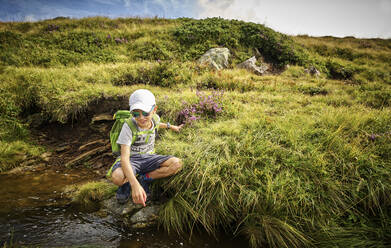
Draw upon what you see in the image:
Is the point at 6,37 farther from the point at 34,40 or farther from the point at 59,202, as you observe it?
the point at 59,202

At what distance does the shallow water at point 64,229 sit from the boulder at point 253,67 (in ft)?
31.3

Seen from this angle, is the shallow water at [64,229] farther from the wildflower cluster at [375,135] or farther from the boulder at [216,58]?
the boulder at [216,58]

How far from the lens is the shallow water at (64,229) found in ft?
9.48

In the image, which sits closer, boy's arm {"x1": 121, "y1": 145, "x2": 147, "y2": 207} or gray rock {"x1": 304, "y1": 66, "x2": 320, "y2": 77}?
boy's arm {"x1": 121, "y1": 145, "x2": 147, "y2": 207}

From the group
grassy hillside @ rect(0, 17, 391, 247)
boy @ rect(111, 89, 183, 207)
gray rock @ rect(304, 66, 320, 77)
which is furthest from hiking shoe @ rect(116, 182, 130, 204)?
gray rock @ rect(304, 66, 320, 77)

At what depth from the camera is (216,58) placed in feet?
35.6

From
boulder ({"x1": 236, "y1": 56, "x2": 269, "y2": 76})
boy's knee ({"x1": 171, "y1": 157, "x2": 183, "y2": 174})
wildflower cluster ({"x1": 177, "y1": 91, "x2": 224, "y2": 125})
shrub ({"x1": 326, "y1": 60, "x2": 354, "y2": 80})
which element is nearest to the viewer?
boy's knee ({"x1": 171, "y1": 157, "x2": 183, "y2": 174})

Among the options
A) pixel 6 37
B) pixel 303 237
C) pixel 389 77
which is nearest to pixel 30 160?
pixel 303 237

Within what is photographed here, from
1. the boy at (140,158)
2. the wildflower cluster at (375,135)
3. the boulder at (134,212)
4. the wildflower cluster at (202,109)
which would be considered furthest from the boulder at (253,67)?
the boulder at (134,212)

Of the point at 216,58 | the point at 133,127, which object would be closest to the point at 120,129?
the point at 133,127

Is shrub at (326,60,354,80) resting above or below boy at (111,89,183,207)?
above

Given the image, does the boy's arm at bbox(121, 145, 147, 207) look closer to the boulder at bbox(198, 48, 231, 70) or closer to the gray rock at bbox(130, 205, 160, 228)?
the gray rock at bbox(130, 205, 160, 228)

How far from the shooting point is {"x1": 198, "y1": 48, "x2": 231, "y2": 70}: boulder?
10445mm

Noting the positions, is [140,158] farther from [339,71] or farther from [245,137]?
[339,71]
